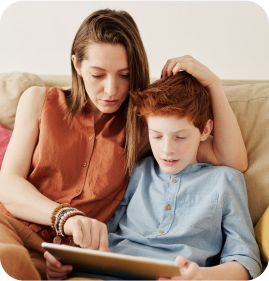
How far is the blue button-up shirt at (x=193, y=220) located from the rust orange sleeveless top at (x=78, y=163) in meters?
0.11

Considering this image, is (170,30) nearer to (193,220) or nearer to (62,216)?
(193,220)

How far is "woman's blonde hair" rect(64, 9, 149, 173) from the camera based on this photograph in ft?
3.81

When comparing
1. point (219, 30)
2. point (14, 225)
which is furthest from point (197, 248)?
point (219, 30)

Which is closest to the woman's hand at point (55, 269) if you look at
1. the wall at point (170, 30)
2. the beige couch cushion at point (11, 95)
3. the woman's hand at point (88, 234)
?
the woman's hand at point (88, 234)

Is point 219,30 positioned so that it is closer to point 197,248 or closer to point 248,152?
point 248,152

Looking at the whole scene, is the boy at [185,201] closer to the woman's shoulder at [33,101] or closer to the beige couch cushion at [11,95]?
the woman's shoulder at [33,101]

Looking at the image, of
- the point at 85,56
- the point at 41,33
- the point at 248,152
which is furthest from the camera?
the point at 41,33

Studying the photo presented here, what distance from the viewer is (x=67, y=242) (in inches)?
43.9

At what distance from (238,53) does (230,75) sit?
133mm

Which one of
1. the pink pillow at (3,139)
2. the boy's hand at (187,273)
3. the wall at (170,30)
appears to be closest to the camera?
the boy's hand at (187,273)

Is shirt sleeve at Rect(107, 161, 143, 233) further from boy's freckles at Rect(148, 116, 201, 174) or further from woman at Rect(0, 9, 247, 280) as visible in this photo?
boy's freckles at Rect(148, 116, 201, 174)

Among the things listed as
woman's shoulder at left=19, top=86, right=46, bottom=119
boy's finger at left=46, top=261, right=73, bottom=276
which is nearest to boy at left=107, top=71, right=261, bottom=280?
boy's finger at left=46, top=261, right=73, bottom=276

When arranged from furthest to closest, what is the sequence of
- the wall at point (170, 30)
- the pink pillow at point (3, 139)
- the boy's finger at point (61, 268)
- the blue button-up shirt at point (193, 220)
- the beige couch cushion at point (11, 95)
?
the wall at point (170, 30), the beige couch cushion at point (11, 95), the pink pillow at point (3, 139), the blue button-up shirt at point (193, 220), the boy's finger at point (61, 268)

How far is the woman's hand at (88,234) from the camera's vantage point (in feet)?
2.76
